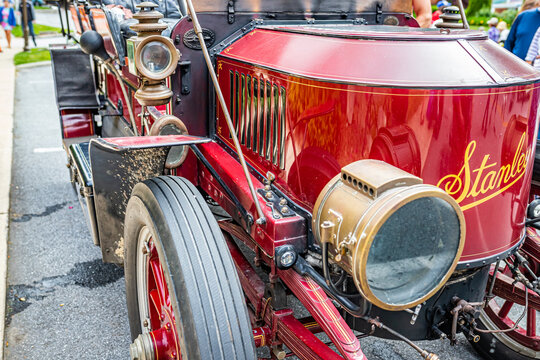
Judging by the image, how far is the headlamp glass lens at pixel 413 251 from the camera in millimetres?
1282

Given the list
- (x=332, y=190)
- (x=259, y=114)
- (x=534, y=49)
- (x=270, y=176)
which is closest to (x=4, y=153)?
(x=259, y=114)

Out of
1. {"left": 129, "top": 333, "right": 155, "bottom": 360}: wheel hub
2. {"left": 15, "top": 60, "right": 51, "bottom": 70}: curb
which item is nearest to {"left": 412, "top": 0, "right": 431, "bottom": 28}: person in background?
{"left": 129, "top": 333, "right": 155, "bottom": 360}: wheel hub

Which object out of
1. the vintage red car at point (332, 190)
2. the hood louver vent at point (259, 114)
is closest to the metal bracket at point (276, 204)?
the vintage red car at point (332, 190)

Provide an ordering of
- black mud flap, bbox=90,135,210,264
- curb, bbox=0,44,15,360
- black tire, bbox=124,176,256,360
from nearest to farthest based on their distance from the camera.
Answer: black tire, bbox=124,176,256,360, black mud flap, bbox=90,135,210,264, curb, bbox=0,44,15,360

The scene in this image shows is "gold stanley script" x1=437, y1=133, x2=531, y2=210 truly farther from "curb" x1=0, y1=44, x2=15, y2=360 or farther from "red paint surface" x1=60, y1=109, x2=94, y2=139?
"red paint surface" x1=60, y1=109, x2=94, y2=139

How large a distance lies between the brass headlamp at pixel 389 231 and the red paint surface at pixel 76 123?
334 centimetres

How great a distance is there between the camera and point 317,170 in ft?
5.59

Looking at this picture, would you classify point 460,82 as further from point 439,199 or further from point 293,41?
point 293,41

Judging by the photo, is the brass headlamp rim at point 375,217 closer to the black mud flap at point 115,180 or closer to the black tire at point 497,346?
the black mud flap at point 115,180

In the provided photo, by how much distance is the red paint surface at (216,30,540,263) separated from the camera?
4.91 ft

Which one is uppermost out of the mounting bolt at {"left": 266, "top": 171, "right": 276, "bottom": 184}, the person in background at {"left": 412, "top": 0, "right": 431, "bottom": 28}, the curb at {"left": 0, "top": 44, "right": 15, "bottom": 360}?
the person in background at {"left": 412, "top": 0, "right": 431, "bottom": 28}

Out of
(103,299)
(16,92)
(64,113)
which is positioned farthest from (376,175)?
(16,92)

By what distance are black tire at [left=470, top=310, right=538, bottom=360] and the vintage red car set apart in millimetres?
75

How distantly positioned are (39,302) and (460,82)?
8.40 ft
